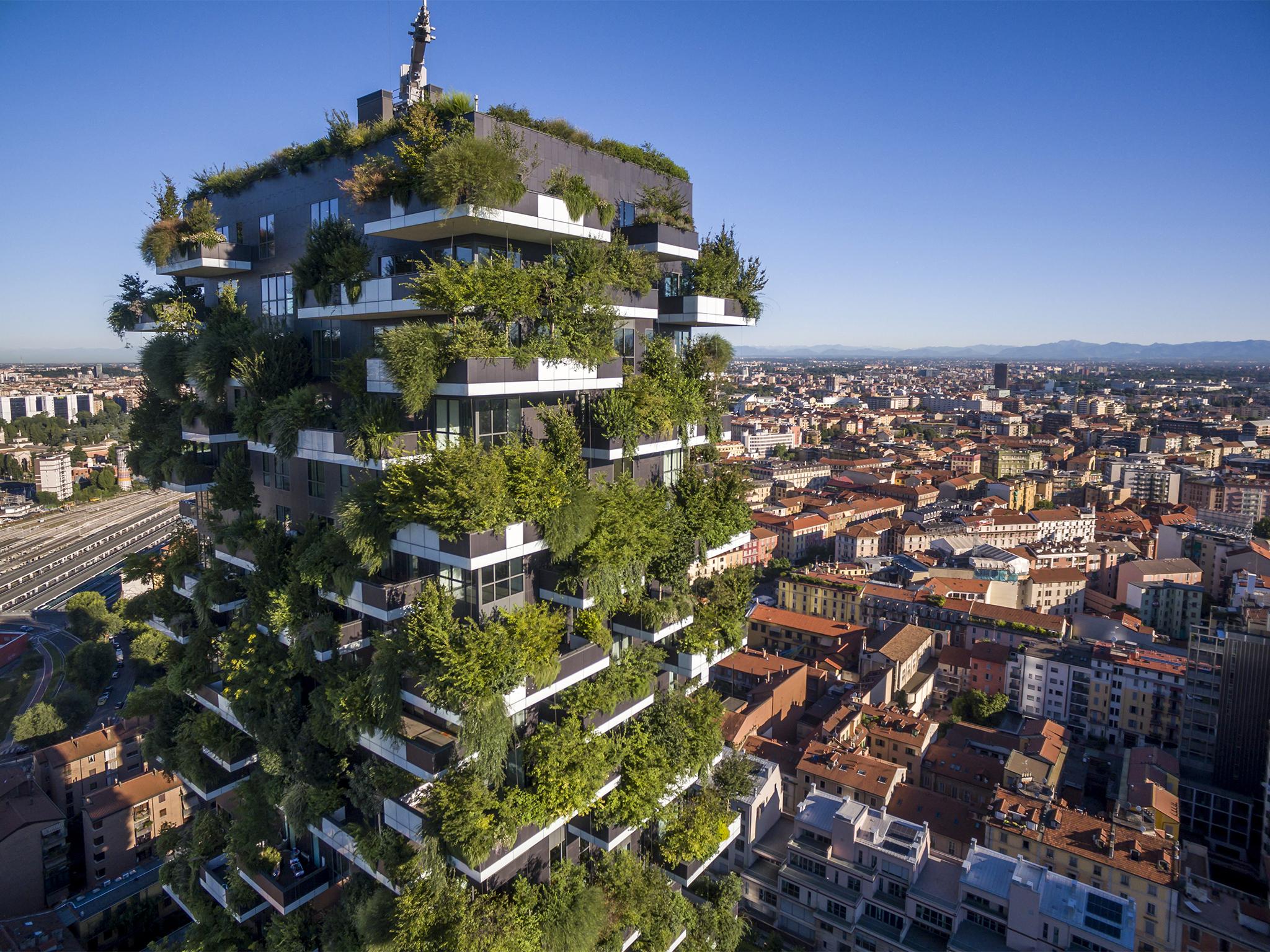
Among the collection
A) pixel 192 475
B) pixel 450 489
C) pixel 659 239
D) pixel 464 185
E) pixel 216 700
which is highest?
pixel 464 185

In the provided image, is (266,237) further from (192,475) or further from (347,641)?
(347,641)

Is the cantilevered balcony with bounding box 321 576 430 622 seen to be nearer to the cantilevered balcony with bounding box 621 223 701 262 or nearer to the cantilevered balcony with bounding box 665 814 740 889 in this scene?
the cantilevered balcony with bounding box 621 223 701 262

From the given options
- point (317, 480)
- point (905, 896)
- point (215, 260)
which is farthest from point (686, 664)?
point (905, 896)

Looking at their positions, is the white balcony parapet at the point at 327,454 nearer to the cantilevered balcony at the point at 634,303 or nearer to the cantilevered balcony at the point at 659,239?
the cantilevered balcony at the point at 634,303

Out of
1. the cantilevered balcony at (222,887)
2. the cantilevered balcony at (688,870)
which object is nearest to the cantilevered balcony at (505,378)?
the cantilevered balcony at (688,870)

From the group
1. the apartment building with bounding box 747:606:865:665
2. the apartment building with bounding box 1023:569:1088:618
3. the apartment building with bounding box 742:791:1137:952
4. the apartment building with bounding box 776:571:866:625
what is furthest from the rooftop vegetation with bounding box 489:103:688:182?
the apartment building with bounding box 1023:569:1088:618

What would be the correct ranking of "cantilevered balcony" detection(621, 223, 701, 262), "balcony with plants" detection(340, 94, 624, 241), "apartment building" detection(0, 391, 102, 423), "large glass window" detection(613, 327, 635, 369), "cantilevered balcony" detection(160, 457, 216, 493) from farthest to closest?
"apartment building" detection(0, 391, 102, 423) → "cantilevered balcony" detection(160, 457, 216, 493) → "large glass window" detection(613, 327, 635, 369) → "cantilevered balcony" detection(621, 223, 701, 262) → "balcony with plants" detection(340, 94, 624, 241)
